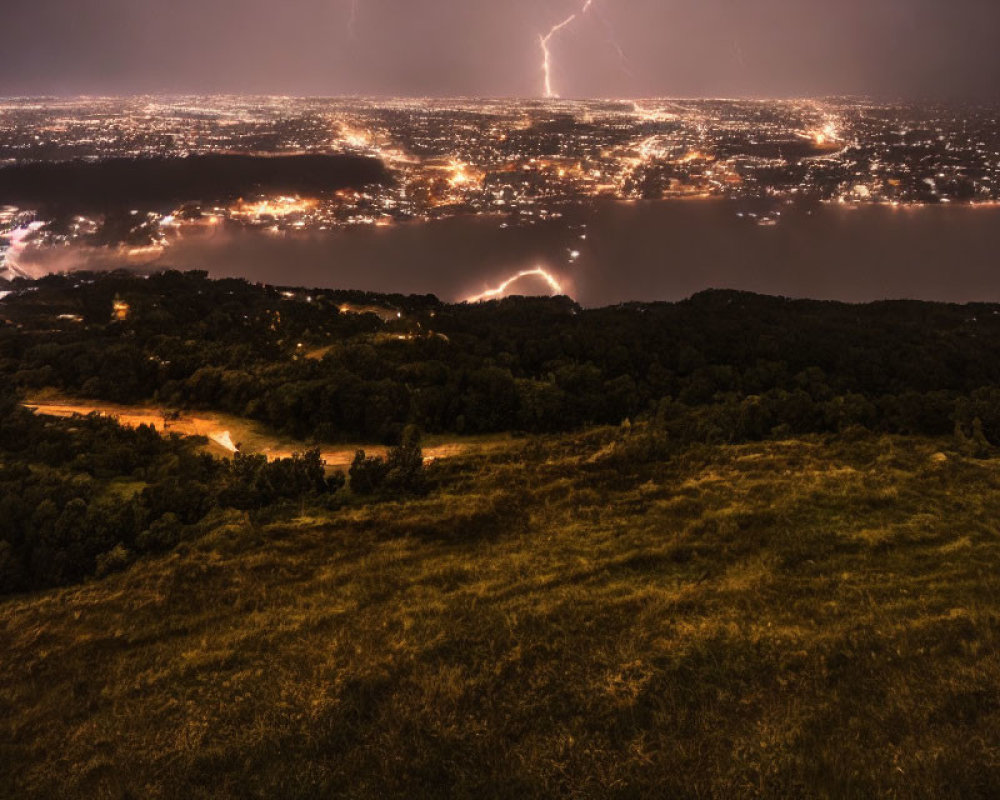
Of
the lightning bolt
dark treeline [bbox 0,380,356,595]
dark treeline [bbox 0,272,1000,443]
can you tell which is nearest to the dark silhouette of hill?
the lightning bolt

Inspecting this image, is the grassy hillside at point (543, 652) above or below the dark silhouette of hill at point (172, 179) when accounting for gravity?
below

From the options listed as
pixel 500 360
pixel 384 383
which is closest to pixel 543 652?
pixel 384 383

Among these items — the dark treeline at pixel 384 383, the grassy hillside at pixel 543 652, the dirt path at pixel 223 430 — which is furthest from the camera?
the dirt path at pixel 223 430

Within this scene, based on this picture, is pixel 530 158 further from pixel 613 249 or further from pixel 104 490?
pixel 104 490

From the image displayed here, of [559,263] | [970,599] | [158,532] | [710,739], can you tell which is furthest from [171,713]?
[559,263]

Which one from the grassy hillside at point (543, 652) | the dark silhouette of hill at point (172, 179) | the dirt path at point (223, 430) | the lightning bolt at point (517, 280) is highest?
the dark silhouette of hill at point (172, 179)

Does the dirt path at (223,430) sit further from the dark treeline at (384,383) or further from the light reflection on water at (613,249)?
the light reflection on water at (613,249)

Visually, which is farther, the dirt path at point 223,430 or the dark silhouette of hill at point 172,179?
the dark silhouette of hill at point 172,179

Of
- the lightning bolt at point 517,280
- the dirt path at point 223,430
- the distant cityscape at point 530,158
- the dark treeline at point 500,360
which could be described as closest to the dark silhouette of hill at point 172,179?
the distant cityscape at point 530,158
